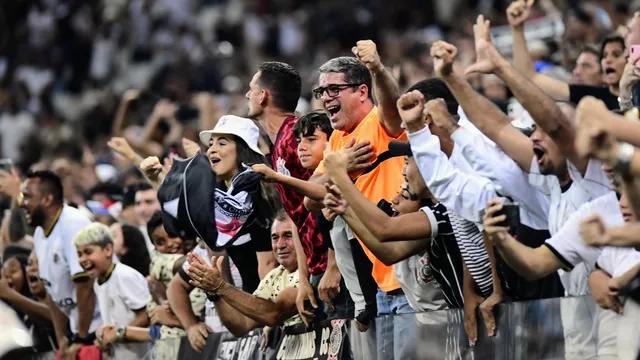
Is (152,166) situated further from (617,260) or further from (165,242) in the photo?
(617,260)

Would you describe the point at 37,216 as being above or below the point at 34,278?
above

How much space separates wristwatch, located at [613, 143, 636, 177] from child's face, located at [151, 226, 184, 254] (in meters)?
6.24

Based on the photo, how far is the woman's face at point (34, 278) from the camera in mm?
12867

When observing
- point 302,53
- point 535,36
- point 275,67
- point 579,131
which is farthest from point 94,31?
point 579,131

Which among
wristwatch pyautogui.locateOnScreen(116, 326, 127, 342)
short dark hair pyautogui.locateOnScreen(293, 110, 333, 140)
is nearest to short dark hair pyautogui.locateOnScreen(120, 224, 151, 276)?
wristwatch pyautogui.locateOnScreen(116, 326, 127, 342)

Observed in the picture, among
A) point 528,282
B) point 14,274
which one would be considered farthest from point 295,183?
point 14,274

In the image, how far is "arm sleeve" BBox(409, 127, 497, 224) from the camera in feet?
23.9

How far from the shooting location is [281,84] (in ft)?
31.4

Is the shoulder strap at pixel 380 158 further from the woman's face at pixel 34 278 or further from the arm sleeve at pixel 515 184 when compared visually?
the woman's face at pixel 34 278

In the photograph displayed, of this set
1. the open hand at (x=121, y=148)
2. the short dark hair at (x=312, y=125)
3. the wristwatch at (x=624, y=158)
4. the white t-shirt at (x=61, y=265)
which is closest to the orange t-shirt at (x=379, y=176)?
the short dark hair at (x=312, y=125)

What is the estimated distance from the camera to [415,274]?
802cm

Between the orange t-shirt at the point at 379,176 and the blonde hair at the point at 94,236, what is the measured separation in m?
3.52

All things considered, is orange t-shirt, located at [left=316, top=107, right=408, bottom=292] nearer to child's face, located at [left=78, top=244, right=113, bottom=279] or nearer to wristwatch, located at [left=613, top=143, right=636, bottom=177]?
wristwatch, located at [left=613, top=143, right=636, bottom=177]

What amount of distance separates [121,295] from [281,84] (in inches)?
117
